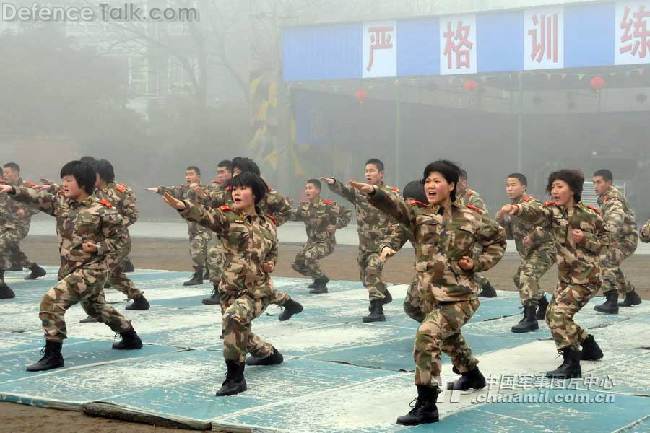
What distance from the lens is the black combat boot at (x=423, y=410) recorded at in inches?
264

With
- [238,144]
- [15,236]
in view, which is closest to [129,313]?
[15,236]

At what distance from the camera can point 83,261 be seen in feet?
29.6

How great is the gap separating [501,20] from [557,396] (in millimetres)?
19869

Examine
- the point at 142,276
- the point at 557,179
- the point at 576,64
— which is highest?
the point at 576,64

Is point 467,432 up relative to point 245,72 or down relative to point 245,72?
down

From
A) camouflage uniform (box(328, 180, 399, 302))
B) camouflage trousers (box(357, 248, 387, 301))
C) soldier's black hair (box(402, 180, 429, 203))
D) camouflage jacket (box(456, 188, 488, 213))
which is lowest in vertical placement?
camouflage trousers (box(357, 248, 387, 301))

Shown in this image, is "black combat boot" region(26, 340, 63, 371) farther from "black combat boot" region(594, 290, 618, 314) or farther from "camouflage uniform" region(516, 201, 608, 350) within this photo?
"black combat boot" region(594, 290, 618, 314)

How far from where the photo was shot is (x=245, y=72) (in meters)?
55.0

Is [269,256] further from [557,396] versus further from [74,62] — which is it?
[74,62]

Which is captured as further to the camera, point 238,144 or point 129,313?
point 238,144

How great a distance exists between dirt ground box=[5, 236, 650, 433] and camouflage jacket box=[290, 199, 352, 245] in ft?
8.56

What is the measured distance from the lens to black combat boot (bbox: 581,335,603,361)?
9.00 meters

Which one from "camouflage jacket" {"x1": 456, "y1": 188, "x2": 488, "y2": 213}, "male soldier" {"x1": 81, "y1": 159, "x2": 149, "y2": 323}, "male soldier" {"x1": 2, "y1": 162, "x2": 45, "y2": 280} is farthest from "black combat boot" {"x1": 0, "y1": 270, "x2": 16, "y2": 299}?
"camouflage jacket" {"x1": 456, "y1": 188, "x2": 488, "y2": 213}

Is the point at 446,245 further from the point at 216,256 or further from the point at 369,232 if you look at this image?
the point at 216,256
